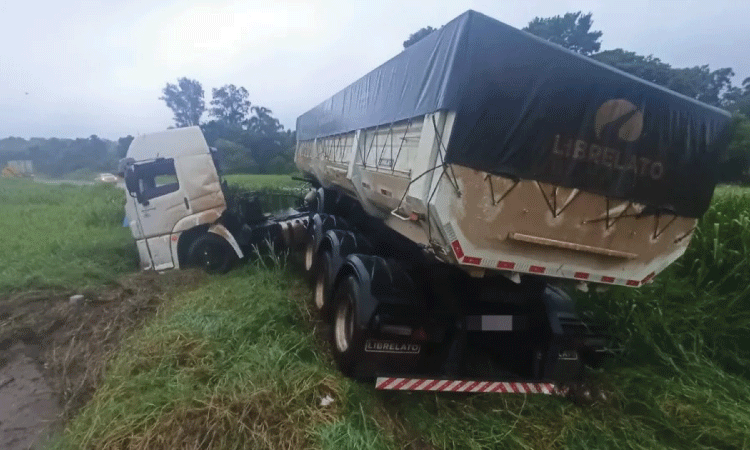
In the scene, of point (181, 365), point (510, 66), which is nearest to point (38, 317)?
point (181, 365)

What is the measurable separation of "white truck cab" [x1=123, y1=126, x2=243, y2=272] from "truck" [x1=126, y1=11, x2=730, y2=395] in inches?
152

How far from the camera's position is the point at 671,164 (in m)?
3.14

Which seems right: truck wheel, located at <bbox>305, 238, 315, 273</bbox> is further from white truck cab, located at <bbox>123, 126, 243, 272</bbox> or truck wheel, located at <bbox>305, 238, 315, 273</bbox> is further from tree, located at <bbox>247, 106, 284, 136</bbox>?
tree, located at <bbox>247, 106, 284, 136</bbox>

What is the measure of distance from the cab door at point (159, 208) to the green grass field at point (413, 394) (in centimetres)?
250

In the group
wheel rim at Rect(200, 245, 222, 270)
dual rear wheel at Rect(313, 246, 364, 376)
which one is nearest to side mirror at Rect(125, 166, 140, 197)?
wheel rim at Rect(200, 245, 222, 270)

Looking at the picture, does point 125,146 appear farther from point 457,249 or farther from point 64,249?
point 457,249

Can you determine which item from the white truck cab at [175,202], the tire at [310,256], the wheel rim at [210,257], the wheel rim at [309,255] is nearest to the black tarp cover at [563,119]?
the tire at [310,256]

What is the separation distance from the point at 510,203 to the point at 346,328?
5.81 feet

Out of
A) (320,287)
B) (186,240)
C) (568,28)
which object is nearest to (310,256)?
(320,287)

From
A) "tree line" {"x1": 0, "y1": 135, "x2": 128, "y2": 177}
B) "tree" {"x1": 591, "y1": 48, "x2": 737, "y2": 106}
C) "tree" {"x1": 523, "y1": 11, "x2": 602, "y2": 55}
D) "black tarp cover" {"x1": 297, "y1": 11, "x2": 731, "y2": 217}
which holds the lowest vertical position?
"tree line" {"x1": 0, "y1": 135, "x2": 128, "y2": 177}

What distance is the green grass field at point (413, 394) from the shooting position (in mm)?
2811

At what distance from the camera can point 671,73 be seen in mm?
25547

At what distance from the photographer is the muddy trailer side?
273cm

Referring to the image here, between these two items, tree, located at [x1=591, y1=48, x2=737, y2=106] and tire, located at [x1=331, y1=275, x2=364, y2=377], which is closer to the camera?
tire, located at [x1=331, y1=275, x2=364, y2=377]
